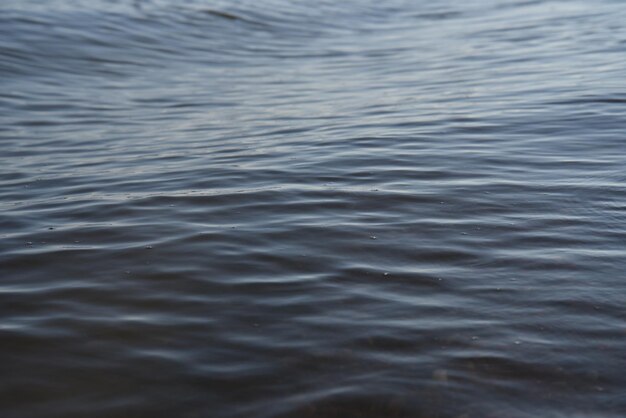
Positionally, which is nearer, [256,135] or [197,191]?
[197,191]

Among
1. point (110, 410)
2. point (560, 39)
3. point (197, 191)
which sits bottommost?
point (110, 410)

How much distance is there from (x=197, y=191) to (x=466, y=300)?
7.25ft

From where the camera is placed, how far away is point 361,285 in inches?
146

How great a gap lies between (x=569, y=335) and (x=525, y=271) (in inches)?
24.5

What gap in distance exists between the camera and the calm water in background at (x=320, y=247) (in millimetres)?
2924

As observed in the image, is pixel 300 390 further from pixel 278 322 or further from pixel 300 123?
pixel 300 123

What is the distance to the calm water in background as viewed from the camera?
292 cm

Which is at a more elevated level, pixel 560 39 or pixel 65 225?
pixel 560 39

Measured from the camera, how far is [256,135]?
7031 mm

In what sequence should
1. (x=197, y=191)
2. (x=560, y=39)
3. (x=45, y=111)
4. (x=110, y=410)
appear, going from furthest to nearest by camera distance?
(x=560, y=39) < (x=45, y=111) < (x=197, y=191) < (x=110, y=410)

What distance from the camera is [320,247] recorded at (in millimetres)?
4180

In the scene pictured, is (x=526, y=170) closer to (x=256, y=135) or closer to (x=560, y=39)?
(x=256, y=135)

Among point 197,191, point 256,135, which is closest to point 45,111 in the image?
point 256,135

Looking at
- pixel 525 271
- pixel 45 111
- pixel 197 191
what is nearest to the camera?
pixel 525 271
